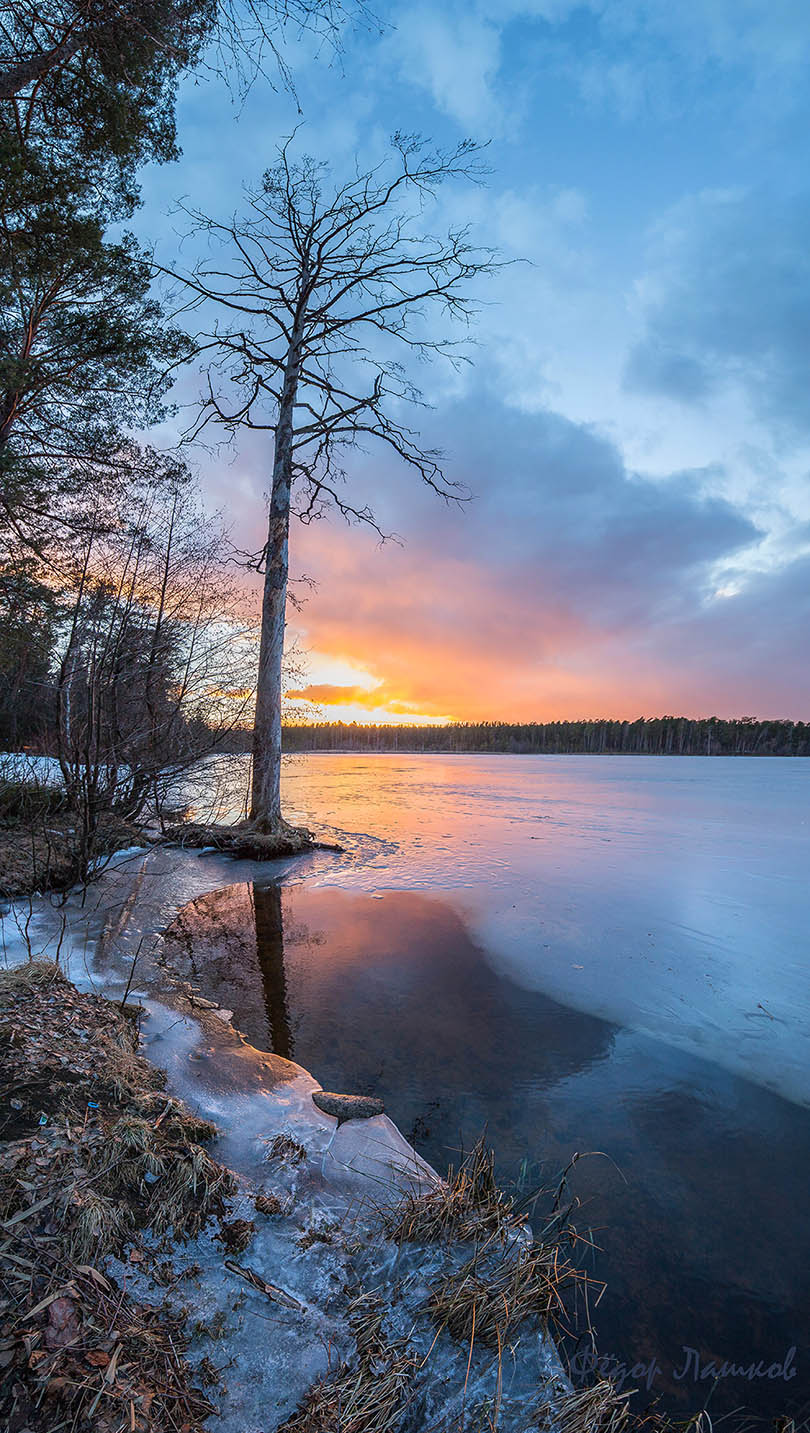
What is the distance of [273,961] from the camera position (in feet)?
16.7

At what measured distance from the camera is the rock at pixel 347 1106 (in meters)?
2.92

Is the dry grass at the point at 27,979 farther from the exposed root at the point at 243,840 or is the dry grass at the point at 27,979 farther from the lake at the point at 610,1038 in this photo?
the exposed root at the point at 243,840

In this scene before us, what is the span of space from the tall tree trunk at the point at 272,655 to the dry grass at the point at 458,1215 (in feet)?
26.0

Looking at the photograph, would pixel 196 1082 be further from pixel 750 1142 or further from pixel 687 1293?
pixel 750 1142

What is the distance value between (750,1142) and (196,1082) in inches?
124

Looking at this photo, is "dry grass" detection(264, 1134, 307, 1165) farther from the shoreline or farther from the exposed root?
the exposed root

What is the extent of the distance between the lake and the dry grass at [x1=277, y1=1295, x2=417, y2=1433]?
37.3 inches

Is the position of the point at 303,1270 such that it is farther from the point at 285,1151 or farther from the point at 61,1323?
the point at 61,1323

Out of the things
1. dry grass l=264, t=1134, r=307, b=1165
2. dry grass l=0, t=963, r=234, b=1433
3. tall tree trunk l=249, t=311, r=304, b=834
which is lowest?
dry grass l=264, t=1134, r=307, b=1165

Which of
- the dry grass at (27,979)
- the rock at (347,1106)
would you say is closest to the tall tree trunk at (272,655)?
the dry grass at (27,979)

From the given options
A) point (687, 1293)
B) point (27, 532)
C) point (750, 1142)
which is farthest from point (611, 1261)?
point (27, 532)

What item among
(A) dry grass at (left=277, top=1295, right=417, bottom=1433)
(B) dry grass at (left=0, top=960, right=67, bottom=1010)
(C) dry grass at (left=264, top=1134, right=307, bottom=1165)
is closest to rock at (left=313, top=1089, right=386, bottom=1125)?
(C) dry grass at (left=264, top=1134, right=307, bottom=1165)

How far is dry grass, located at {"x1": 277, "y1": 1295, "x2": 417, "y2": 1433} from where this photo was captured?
4.61ft

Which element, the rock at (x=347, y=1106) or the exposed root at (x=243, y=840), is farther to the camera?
the exposed root at (x=243, y=840)
